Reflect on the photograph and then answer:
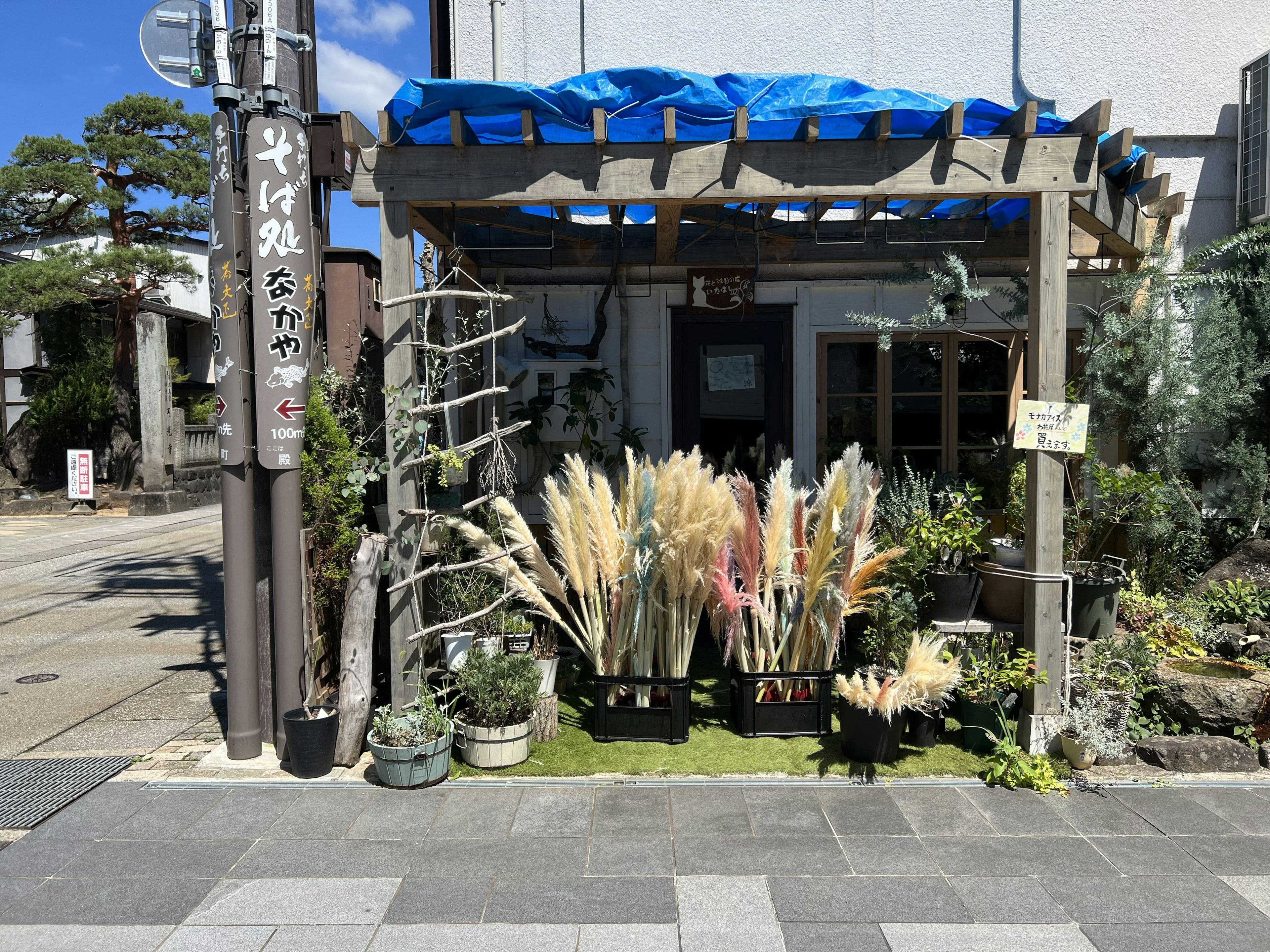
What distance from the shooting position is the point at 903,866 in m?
3.19

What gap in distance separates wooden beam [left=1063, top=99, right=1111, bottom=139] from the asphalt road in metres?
5.55

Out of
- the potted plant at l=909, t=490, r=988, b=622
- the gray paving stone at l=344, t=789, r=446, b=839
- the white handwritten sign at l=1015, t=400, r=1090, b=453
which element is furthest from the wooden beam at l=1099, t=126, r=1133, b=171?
the gray paving stone at l=344, t=789, r=446, b=839

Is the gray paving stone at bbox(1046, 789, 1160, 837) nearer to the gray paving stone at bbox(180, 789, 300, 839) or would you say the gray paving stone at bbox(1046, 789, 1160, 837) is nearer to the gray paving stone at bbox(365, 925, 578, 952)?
the gray paving stone at bbox(365, 925, 578, 952)

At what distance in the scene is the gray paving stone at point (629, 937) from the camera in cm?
271

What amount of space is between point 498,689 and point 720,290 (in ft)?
12.6

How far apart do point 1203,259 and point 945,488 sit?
2703 millimetres

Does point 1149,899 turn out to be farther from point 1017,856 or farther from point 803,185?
point 803,185

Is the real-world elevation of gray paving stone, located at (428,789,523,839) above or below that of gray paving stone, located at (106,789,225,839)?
above

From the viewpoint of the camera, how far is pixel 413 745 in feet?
12.8

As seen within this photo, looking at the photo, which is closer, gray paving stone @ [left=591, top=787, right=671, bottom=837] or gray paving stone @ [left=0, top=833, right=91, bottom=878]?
gray paving stone @ [left=0, top=833, right=91, bottom=878]

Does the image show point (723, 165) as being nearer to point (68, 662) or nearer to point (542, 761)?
point (542, 761)

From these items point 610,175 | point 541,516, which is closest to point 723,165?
point 610,175

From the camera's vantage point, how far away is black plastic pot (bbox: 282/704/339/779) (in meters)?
3.97

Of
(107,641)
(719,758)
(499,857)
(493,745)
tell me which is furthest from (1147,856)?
(107,641)
